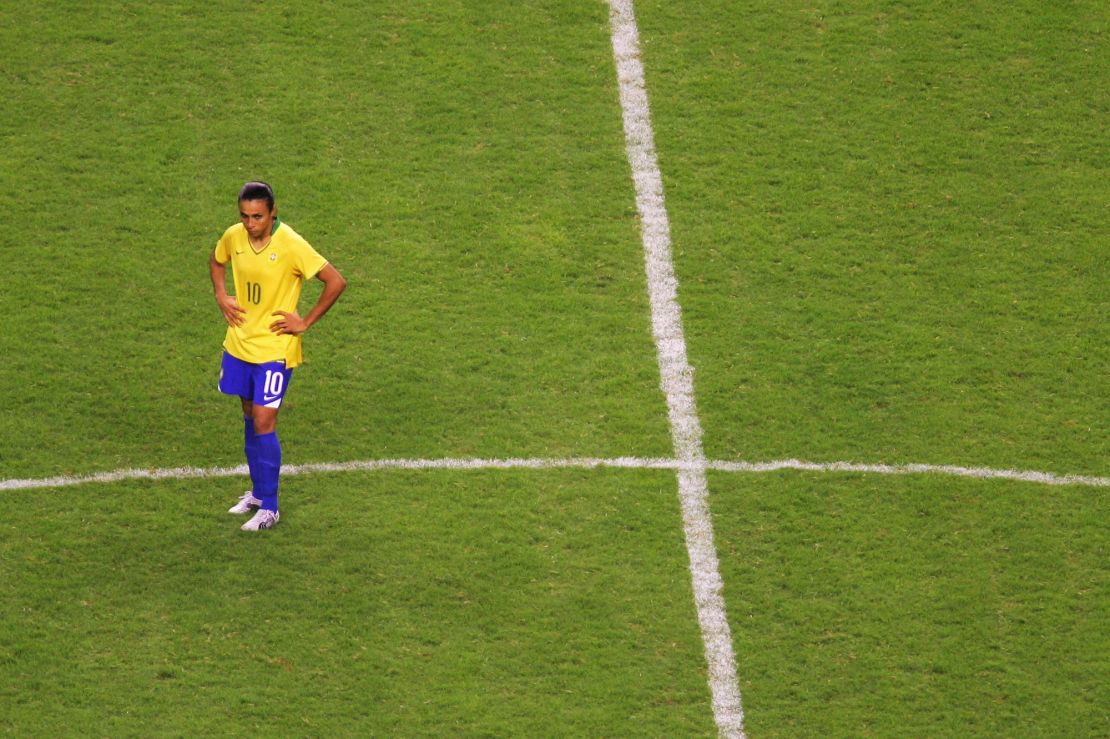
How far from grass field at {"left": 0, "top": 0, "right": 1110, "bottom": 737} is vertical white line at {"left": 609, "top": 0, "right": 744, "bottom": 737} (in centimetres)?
7

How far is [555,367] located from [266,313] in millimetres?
1957

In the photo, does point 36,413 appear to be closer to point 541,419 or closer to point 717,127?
point 541,419

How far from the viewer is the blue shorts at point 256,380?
784 centimetres

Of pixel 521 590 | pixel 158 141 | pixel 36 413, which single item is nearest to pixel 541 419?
pixel 521 590

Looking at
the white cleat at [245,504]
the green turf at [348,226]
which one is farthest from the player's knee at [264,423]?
the green turf at [348,226]

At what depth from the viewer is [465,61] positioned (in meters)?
11.0

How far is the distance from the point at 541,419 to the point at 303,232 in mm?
2088

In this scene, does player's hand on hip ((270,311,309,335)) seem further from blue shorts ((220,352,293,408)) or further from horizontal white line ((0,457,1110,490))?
horizontal white line ((0,457,1110,490))

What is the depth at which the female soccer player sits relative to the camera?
307 inches

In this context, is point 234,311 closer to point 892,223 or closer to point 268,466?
point 268,466

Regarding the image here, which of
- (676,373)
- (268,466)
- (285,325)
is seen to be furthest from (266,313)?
(676,373)

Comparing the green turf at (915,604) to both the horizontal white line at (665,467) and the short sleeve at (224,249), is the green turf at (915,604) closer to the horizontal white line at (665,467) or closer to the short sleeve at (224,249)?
the horizontal white line at (665,467)

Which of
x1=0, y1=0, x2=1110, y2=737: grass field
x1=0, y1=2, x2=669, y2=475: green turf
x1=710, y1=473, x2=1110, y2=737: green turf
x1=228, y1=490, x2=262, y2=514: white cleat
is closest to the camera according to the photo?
x1=710, y1=473, x2=1110, y2=737: green turf

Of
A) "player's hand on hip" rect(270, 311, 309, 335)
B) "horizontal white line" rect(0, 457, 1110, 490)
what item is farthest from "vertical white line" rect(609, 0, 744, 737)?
"player's hand on hip" rect(270, 311, 309, 335)
